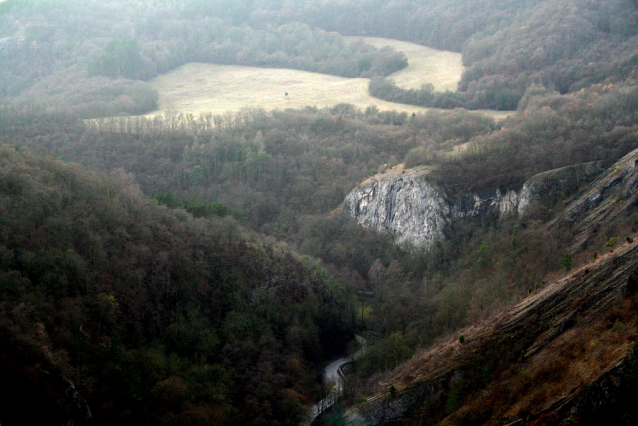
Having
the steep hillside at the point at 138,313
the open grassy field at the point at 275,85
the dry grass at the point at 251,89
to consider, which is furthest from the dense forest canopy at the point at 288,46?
the steep hillside at the point at 138,313

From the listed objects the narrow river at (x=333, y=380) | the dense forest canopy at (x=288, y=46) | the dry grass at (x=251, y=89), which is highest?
the dense forest canopy at (x=288, y=46)

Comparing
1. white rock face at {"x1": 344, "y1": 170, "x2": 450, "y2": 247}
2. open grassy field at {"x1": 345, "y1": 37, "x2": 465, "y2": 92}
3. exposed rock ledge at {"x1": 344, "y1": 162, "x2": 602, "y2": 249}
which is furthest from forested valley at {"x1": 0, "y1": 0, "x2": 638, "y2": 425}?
open grassy field at {"x1": 345, "y1": 37, "x2": 465, "y2": 92}

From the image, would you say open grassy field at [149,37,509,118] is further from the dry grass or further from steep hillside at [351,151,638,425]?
steep hillside at [351,151,638,425]

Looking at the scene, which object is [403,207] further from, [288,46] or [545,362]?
[288,46]

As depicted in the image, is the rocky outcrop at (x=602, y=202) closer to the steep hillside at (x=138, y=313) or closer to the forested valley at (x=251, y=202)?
the forested valley at (x=251, y=202)

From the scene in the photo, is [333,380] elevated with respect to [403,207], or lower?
lower

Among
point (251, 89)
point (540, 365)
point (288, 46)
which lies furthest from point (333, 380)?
point (288, 46)
